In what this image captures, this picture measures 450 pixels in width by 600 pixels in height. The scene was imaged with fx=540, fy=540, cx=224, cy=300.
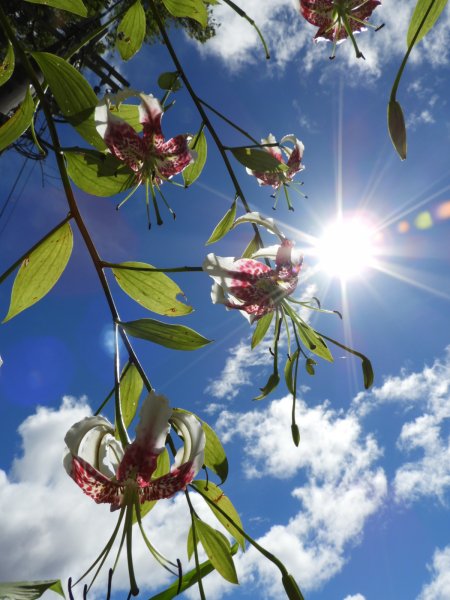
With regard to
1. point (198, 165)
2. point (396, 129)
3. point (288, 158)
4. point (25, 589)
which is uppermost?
point (288, 158)

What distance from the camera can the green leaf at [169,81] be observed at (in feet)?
1.78

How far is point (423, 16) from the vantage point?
0.31 meters

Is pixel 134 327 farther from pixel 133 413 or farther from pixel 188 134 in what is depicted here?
pixel 188 134

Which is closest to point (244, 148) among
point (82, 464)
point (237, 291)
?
point (237, 291)

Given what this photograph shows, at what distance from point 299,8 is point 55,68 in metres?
0.33

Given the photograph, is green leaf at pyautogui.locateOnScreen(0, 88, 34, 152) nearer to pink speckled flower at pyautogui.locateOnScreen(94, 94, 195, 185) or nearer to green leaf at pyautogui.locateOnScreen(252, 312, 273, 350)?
pink speckled flower at pyautogui.locateOnScreen(94, 94, 195, 185)

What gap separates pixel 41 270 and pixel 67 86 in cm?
14

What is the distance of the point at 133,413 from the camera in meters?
0.47

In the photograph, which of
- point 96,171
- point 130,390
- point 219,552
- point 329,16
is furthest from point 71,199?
point 329,16

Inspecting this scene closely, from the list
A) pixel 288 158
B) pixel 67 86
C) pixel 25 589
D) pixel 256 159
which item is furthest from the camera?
pixel 288 158

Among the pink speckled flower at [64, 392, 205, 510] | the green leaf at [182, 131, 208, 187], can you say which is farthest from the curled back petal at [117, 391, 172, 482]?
the green leaf at [182, 131, 208, 187]

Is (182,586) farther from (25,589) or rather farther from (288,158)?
(288,158)

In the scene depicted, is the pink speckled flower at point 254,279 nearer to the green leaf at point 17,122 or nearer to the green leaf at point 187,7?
the green leaf at point 17,122

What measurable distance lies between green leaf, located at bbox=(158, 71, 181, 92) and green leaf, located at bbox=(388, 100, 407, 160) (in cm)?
28
